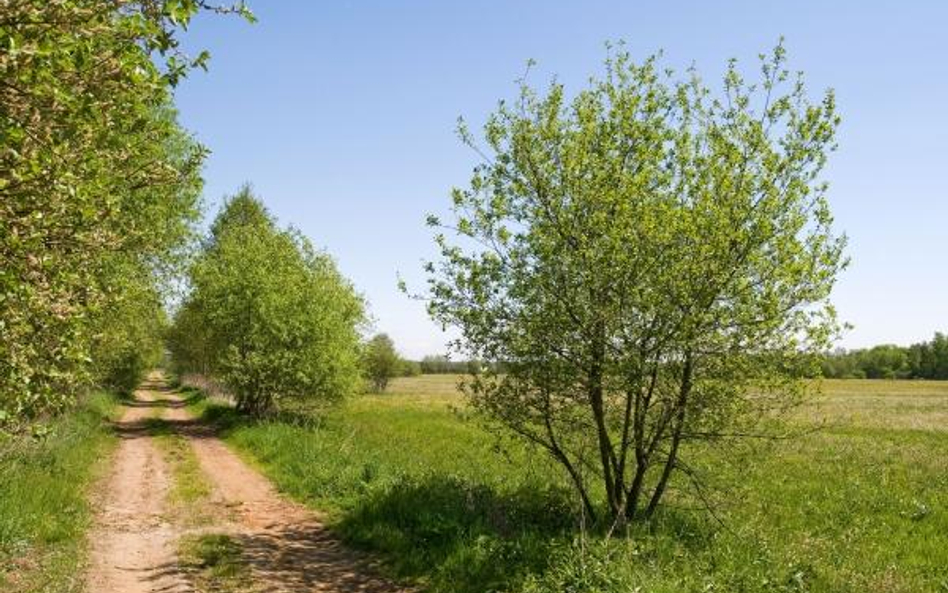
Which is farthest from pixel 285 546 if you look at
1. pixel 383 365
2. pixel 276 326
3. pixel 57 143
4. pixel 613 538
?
pixel 383 365

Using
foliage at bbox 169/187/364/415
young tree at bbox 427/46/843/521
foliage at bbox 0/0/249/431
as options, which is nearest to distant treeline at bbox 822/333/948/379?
foliage at bbox 169/187/364/415

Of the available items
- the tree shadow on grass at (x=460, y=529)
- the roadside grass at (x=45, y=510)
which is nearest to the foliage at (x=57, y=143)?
the roadside grass at (x=45, y=510)

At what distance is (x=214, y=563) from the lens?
43.2 ft

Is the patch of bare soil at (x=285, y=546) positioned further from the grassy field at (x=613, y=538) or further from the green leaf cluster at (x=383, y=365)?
the green leaf cluster at (x=383, y=365)

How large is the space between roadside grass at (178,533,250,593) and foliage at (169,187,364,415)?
65.5 feet

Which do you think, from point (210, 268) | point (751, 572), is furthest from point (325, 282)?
point (751, 572)

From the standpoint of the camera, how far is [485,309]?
13.9 m

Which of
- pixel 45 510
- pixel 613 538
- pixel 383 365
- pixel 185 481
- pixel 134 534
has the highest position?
pixel 383 365

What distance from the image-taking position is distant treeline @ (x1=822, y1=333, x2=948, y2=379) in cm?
17475

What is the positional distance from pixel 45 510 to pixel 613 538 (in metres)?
11.4

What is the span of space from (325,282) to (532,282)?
2725cm

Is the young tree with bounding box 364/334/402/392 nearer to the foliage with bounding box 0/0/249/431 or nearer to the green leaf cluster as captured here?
the green leaf cluster

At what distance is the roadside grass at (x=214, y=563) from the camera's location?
11930mm

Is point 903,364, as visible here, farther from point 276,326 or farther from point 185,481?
point 185,481
